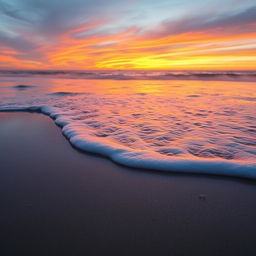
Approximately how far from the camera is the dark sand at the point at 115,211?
1264 millimetres

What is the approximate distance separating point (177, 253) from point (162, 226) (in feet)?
0.75

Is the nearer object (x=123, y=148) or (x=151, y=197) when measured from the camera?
(x=151, y=197)

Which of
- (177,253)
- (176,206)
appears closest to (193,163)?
(176,206)

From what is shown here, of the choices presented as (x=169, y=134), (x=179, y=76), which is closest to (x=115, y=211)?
(x=169, y=134)

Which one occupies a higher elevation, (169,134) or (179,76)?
(169,134)

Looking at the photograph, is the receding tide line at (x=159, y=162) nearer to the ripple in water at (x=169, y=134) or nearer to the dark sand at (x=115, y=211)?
the ripple in water at (x=169, y=134)

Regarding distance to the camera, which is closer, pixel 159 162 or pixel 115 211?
pixel 115 211

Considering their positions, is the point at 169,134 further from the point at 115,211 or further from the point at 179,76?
the point at 179,76

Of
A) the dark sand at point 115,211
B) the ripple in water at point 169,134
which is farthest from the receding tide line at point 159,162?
the dark sand at point 115,211

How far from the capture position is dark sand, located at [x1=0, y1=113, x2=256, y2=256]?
1.26 metres

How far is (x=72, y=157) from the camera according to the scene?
8.31 ft

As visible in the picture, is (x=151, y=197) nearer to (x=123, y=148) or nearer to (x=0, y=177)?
(x=123, y=148)

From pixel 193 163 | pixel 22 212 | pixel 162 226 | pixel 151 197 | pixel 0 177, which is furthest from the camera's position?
pixel 193 163

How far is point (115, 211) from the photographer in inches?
62.1
